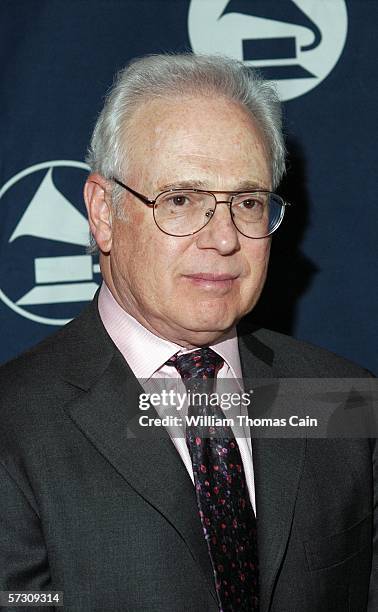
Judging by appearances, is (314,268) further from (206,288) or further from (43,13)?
(43,13)

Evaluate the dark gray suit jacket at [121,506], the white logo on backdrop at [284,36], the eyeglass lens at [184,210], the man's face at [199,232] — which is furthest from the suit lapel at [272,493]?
the white logo on backdrop at [284,36]

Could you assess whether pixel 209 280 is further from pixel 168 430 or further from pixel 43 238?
pixel 43 238

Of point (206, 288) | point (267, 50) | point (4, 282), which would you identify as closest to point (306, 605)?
point (206, 288)

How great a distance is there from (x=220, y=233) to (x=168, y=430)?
368mm

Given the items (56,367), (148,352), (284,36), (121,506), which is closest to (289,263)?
(284,36)

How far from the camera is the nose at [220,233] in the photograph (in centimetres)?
153

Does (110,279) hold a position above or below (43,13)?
below

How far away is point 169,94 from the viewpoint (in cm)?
157

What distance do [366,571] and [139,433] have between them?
0.55 m

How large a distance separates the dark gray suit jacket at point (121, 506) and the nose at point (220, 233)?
0.28m

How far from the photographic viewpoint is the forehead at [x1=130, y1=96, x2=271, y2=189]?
5.01ft

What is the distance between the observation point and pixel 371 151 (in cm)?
210

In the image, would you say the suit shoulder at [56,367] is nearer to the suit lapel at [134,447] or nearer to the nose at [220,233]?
the suit lapel at [134,447]

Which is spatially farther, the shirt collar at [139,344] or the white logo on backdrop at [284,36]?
the white logo on backdrop at [284,36]
